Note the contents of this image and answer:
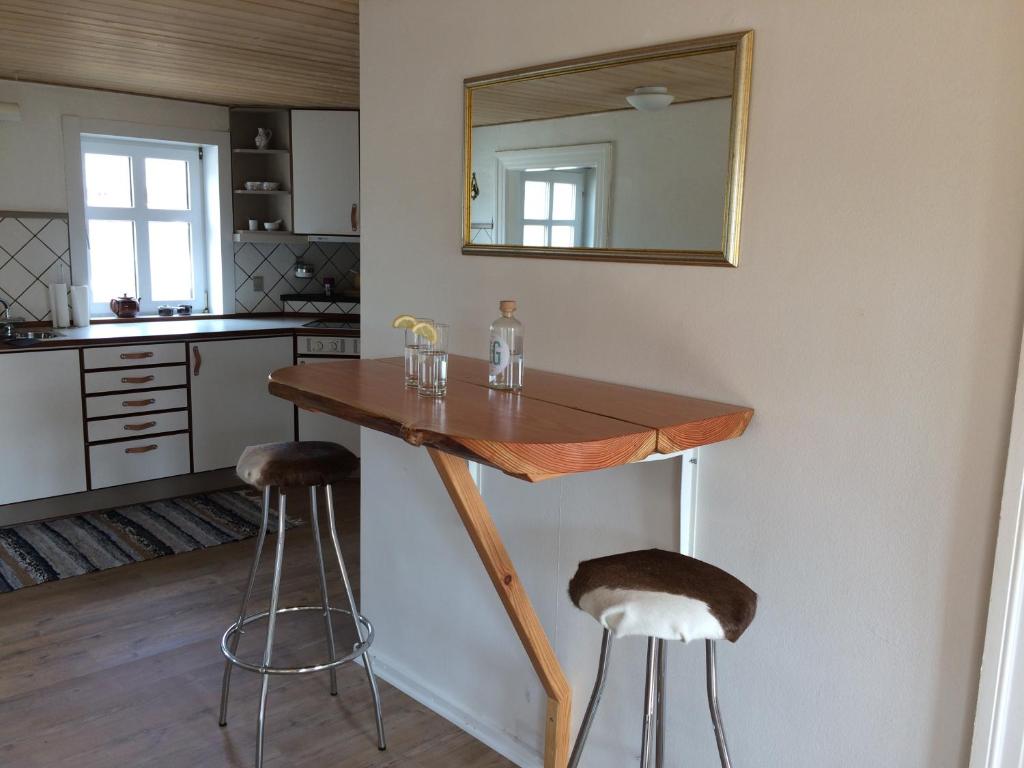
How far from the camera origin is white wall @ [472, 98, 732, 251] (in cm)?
169

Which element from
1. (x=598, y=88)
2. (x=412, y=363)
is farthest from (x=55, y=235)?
(x=598, y=88)

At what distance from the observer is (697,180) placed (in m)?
1.72

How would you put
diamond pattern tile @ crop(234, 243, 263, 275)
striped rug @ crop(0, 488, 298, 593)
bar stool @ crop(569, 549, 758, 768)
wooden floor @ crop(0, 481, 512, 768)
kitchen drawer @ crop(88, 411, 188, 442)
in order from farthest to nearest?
1. diamond pattern tile @ crop(234, 243, 263, 275)
2. kitchen drawer @ crop(88, 411, 188, 442)
3. striped rug @ crop(0, 488, 298, 593)
4. wooden floor @ crop(0, 481, 512, 768)
5. bar stool @ crop(569, 549, 758, 768)

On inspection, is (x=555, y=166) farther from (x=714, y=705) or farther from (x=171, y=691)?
(x=171, y=691)

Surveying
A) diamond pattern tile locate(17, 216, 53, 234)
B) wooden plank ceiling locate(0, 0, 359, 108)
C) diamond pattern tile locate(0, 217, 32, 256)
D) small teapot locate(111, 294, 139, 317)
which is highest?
wooden plank ceiling locate(0, 0, 359, 108)

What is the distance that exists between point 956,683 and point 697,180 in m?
1.04

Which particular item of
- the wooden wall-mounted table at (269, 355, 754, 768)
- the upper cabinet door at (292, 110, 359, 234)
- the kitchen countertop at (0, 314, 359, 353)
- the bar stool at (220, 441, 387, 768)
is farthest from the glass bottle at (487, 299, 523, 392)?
the upper cabinet door at (292, 110, 359, 234)

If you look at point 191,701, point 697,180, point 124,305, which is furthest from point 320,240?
point 697,180

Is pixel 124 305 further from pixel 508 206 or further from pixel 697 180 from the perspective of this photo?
pixel 697 180

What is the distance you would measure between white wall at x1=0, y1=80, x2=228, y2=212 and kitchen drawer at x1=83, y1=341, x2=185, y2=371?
0.92 metres

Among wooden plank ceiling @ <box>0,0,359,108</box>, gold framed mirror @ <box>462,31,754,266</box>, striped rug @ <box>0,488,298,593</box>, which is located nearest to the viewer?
gold framed mirror @ <box>462,31,754,266</box>

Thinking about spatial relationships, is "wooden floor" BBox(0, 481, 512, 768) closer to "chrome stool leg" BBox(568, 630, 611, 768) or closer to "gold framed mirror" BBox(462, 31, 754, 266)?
"chrome stool leg" BBox(568, 630, 611, 768)

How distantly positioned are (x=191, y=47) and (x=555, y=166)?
207 centimetres

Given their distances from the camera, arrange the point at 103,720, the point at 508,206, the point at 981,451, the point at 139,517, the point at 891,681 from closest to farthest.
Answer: the point at 981,451
the point at 891,681
the point at 508,206
the point at 103,720
the point at 139,517
